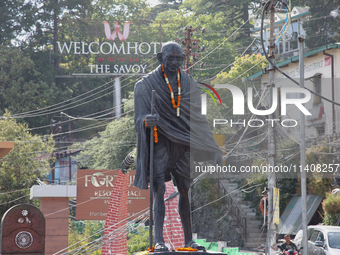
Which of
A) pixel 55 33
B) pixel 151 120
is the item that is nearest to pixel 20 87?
pixel 55 33

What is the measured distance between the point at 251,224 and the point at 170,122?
68.4ft

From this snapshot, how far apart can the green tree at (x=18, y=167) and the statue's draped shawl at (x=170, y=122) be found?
19.6 metres

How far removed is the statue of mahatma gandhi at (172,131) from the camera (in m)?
6.73

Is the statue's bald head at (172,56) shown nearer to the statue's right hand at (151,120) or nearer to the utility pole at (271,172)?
the statue's right hand at (151,120)

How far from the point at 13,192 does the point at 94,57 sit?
22.2 meters

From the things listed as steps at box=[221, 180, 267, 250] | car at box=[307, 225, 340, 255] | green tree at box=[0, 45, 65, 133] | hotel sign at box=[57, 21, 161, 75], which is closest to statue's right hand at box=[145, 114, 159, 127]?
car at box=[307, 225, 340, 255]

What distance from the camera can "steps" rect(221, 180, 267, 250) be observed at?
2500 cm

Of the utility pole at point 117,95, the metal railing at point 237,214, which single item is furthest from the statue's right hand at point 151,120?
the utility pole at point 117,95

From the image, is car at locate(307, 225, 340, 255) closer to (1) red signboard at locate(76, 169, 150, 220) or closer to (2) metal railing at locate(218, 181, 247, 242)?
(2) metal railing at locate(218, 181, 247, 242)

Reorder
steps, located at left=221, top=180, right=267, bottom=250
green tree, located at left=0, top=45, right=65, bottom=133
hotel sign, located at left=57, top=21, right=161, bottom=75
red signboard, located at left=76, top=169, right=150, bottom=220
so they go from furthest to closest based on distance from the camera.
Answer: hotel sign, located at left=57, top=21, right=161, bottom=75 → green tree, located at left=0, top=45, right=65, bottom=133 → steps, located at left=221, top=180, right=267, bottom=250 → red signboard, located at left=76, top=169, right=150, bottom=220

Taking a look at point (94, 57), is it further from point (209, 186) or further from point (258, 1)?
point (209, 186)

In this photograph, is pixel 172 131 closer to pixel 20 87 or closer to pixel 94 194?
pixel 94 194

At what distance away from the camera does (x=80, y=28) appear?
4575 centimetres

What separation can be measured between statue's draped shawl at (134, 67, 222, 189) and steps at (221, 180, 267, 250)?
55.0 ft
